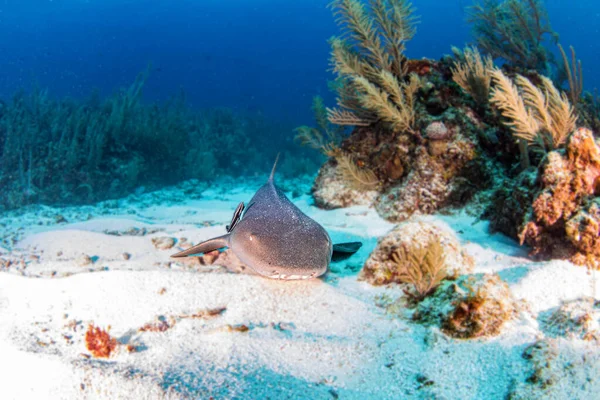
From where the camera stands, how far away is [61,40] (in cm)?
8175

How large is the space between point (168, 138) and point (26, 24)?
322 ft

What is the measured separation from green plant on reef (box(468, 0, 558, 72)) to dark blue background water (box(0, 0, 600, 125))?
60.9 metres

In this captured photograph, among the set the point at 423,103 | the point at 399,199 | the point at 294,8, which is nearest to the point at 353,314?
the point at 399,199

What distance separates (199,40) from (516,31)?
10087 centimetres

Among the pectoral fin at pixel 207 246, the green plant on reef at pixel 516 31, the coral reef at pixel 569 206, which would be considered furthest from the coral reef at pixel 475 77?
the pectoral fin at pixel 207 246

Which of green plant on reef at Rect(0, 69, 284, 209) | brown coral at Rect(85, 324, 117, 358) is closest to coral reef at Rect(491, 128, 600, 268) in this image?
brown coral at Rect(85, 324, 117, 358)

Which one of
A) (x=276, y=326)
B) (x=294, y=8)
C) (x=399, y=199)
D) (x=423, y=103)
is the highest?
(x=294, y=8)

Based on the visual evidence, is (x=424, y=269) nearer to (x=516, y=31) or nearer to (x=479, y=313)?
(x=479, y=313)

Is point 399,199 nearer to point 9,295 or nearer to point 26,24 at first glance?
point 9,295

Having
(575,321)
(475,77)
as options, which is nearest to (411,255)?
(575,321)

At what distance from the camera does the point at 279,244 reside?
9.90 ft

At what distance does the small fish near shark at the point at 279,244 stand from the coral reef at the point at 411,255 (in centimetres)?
49

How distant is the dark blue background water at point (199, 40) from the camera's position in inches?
3004

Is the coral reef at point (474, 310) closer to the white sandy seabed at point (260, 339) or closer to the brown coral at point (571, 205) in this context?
the white sandy seabed at point (260, 339)
